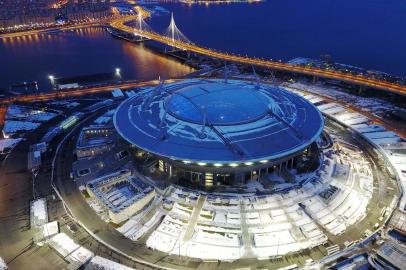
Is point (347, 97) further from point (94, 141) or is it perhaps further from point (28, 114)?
point (28, 114)

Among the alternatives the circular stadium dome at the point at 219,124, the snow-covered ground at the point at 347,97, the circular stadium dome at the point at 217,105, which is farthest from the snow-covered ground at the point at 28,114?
the snow-covered ground at the point at 347,97

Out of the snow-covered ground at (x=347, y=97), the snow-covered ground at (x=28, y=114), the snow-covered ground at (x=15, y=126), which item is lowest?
the snow-covered ground at (x=15, y=126)

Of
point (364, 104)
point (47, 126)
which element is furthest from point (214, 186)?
point (364, 104)

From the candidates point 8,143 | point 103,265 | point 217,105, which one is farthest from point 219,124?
point 8,143

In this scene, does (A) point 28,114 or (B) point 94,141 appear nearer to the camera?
(B) point 94,141

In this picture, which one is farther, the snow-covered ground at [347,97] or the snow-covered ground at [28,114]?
the snow-covered ground at [347,97]

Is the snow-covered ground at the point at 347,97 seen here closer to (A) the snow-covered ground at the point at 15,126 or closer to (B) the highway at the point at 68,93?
(B) the highway at the point at 68,93

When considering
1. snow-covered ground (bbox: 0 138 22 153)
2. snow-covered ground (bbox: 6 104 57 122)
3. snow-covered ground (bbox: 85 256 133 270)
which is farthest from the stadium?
snow-covered ground (bbox: 6 104 57 122)

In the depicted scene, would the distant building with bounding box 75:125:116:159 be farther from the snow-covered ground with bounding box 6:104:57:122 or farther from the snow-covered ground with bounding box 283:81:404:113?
the snow-covered ground with bounding box 283:81:404:113
